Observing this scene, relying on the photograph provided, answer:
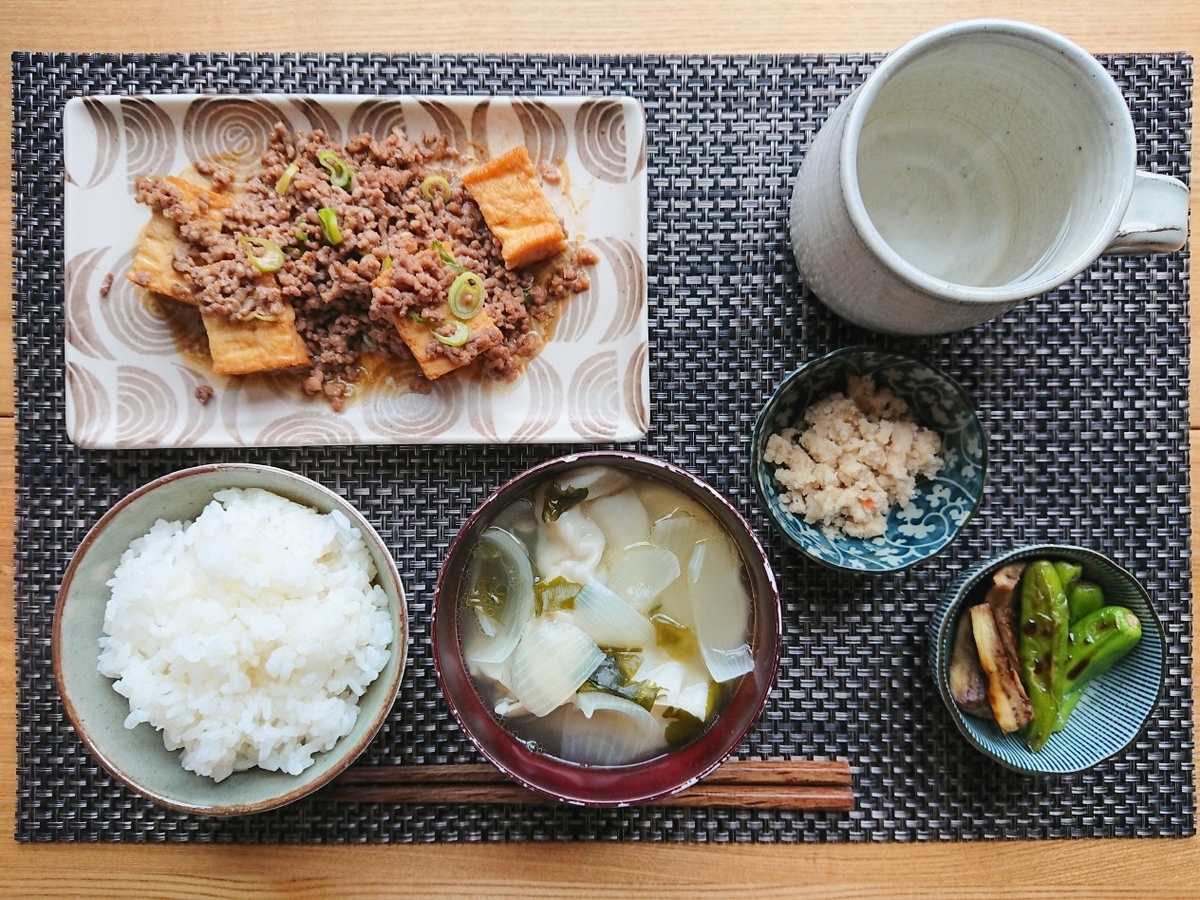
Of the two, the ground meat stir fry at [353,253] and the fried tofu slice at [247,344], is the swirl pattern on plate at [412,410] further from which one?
the fried tofu slice at [247,344]

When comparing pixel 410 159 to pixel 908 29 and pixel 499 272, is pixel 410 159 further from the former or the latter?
pixel 908 29

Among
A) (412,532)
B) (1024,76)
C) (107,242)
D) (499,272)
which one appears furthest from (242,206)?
(1024,76)

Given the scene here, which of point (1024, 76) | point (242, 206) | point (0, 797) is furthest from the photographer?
point (0, 797)

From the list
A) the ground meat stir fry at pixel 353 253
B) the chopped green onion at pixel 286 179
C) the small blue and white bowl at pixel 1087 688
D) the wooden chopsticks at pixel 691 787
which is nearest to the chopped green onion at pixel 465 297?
→ the ground meat stir fry at pixel 353 253

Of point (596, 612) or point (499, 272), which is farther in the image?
point (499, 272)

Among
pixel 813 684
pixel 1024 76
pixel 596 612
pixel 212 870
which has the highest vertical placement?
pixel 1024 76

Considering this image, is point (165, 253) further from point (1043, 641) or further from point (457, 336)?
point (1043, 641)

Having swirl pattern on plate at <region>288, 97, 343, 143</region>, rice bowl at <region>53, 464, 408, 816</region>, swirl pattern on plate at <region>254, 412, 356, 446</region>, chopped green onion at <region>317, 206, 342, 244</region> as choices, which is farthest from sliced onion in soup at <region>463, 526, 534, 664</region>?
swirl pattern on plate at <region>288, 97, 343, 143</region>

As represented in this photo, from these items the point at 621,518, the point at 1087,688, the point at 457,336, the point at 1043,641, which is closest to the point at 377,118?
the point at 457,336
